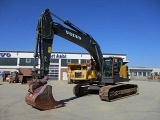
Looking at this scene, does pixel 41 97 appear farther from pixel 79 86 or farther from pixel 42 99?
pixel 79 86

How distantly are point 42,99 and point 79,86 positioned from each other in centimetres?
571

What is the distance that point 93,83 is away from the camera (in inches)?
677

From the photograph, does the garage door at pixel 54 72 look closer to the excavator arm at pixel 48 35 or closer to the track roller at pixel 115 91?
the track roller at pixel 115 91

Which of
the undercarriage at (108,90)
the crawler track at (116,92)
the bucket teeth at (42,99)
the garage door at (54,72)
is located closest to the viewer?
the bucket teeth at (42,99)

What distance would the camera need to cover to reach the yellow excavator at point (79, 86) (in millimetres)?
11242

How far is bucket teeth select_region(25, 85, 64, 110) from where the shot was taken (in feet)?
35.4

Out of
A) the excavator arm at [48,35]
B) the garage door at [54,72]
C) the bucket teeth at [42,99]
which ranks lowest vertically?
the bucket teeth at [42,99]

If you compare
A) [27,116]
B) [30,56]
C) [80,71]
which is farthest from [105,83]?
[30,56]

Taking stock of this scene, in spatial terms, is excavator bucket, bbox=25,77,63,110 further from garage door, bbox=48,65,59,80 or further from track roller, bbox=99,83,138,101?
garage door, bbox=48,65,59,80

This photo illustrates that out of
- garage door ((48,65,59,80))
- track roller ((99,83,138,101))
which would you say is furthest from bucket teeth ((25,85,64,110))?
garage door ((48,65,59,80))

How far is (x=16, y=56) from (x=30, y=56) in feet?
10.5

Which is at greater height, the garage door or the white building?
the white building

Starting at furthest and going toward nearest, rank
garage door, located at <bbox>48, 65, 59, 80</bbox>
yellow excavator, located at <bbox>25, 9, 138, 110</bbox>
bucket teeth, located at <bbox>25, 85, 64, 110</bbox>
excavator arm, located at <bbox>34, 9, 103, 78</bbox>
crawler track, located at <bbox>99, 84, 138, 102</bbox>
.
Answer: garage door, located at <bbox>48, 65, 59, 80</bbox> → crawler track, located at <bbox>99, 84, 138, 102</bbox> → excavator arm, located at <bbox>34, 9, 103, 78</bbox> → yellow excavator, located at <bbox>25, 9, 138, 110</bbox> → bucket teeth, located at <bbox>25, 85, 64, 110</bbox>

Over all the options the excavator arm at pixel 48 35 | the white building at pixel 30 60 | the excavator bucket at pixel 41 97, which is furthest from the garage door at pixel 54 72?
the excavator bucket at pixel 41 97
